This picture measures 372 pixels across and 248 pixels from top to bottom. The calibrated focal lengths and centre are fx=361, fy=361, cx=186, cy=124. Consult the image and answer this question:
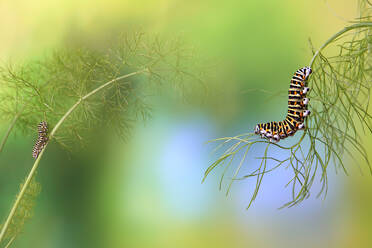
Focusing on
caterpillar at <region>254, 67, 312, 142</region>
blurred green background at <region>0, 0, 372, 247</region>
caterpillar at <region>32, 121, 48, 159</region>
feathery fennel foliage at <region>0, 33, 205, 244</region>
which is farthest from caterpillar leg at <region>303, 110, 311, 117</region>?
caterpillar at <region>32, 121, 48, 159</region>

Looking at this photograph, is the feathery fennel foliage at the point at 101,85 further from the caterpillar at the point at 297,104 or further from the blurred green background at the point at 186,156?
the caterpillar at the point at 297,104

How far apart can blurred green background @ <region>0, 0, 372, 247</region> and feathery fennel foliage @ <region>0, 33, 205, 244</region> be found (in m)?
0.06

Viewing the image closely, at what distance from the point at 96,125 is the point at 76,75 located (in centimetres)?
21

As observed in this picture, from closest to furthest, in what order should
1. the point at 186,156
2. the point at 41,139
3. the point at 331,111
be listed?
the point at 331,111, the point at 41,139, the point at 186,156

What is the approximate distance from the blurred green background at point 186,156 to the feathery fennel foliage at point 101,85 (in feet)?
0.19

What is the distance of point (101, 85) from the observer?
4.56 feet

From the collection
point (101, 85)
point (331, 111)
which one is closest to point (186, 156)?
point (101, 85)

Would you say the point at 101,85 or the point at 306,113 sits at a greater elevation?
the point at 101,85

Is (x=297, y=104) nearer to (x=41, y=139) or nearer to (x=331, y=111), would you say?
(x=331, y=111)

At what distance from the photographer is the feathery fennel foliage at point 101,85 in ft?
4.46

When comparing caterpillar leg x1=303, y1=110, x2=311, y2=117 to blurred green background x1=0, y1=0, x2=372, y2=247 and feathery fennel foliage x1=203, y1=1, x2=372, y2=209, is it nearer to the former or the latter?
feathery fennel foliage x1=203, y1=1, x2=372, y2=209

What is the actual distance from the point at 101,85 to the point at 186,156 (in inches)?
16.8

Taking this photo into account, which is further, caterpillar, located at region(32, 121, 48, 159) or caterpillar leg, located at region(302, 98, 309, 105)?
caterpillar, located at region(32, 121, 48, 159)

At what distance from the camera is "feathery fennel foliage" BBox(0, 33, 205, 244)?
1.36 metres
